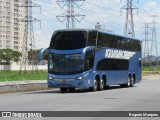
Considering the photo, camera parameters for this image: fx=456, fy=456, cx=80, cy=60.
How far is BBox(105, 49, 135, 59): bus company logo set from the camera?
31045mm

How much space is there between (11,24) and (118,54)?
113 m

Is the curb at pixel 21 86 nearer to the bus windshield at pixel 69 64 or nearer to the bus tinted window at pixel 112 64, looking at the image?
the bus windshield at pixel 69 64

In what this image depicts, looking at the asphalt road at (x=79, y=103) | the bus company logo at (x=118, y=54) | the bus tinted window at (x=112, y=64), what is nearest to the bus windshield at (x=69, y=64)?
the bus tinted window at (x=112, y=64)

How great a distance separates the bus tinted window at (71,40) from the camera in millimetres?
27500

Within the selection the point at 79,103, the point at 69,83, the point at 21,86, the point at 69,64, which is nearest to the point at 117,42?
the point at 69,64

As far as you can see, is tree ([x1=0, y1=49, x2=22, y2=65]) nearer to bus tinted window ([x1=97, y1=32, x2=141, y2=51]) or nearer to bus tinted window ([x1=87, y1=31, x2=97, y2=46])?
bus tinted window ([x1=97, y1=32, x2=141, y2=51])

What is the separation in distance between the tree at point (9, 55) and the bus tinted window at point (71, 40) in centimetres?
12429

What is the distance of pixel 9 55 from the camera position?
151750mm

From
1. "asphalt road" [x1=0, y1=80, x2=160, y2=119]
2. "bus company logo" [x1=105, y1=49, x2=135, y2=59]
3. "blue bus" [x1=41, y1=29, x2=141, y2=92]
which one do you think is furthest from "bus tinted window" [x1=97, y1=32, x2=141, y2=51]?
"asphalt road" [x1=0, y1=80, x2=160, y2=119]

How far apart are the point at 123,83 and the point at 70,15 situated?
1691cm

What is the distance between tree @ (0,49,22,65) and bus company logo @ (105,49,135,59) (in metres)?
118

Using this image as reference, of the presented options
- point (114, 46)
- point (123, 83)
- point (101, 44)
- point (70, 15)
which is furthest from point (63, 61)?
point (70, 15)

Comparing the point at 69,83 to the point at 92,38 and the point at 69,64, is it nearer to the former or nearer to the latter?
the point at 69,64

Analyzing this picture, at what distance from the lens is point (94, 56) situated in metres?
28.7
